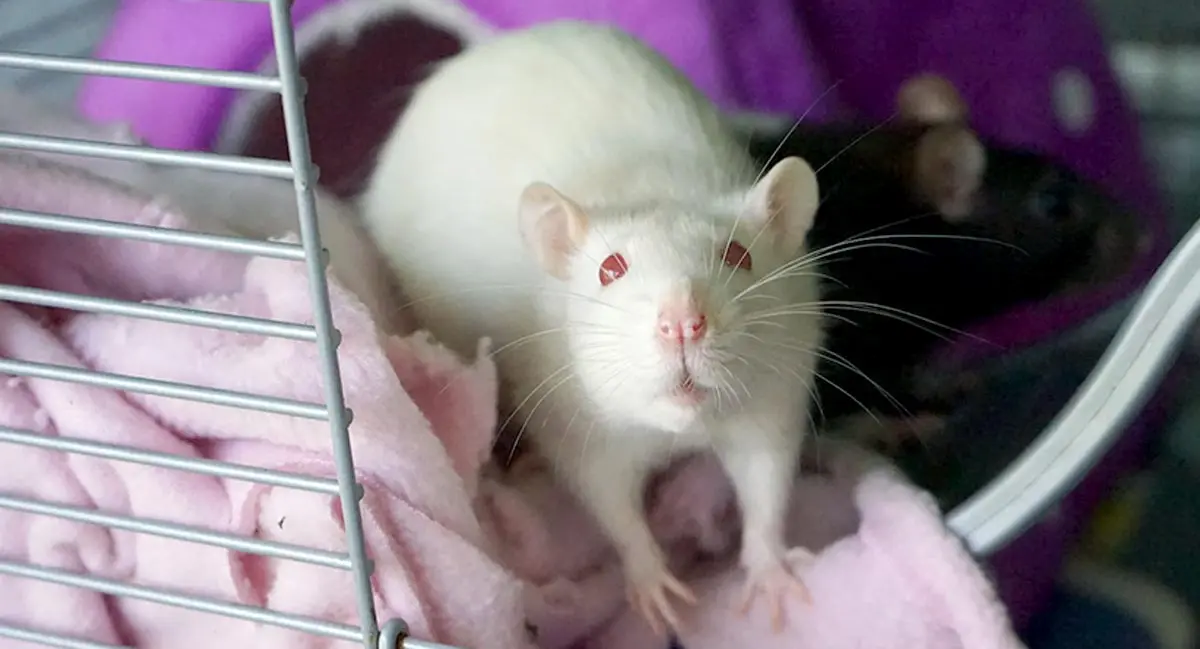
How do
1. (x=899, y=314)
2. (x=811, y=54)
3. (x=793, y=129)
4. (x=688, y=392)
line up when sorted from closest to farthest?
(x=688, y=392) → (x=899, y=314) → (x=793, y=129) → (x=811, y=54)

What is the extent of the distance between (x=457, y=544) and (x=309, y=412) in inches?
6.1

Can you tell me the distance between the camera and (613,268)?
0.74 meters

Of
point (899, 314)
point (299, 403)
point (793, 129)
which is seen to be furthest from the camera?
point (793, 129)

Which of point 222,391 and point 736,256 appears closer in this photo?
point 222,391

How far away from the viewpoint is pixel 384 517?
2.22 feet

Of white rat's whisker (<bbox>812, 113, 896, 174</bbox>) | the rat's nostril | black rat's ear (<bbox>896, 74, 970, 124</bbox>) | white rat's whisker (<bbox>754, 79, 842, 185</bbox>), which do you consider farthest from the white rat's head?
black rat's ear (<bbox>896, 74, 970, 124</bbox>)

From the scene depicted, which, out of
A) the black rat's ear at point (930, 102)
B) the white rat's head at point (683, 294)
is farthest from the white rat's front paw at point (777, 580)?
the black rat's ear at point (930, 102)

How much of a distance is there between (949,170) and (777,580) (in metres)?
0.42

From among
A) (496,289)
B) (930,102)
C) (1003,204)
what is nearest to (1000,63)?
(930,102)

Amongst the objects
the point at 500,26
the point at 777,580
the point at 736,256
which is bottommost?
the point at 777,580

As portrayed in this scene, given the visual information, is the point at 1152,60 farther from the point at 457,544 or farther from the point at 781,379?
the point at 457,544

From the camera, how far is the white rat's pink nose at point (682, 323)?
66 centimetres

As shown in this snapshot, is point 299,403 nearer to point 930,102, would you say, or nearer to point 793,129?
point 793,129

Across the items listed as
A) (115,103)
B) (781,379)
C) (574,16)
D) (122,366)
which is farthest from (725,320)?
(115,103)
